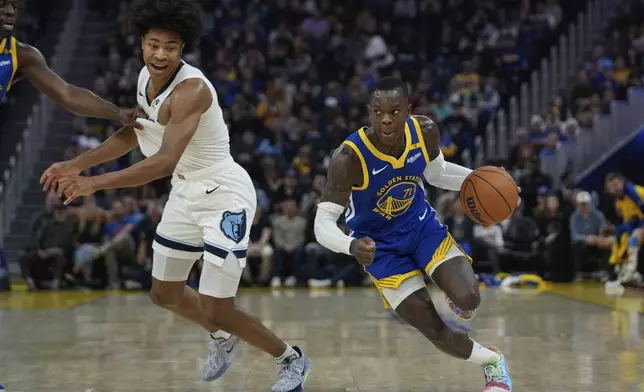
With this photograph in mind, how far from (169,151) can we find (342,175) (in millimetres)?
1068

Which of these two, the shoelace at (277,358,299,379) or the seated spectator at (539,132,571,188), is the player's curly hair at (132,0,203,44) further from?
the seated spectator at (539,132,571,188)

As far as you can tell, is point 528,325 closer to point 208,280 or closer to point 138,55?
point 208,280

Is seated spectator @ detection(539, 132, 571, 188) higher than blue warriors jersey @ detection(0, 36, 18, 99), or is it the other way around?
blue warriors jersey @ detection(0, 36, 18, 99)

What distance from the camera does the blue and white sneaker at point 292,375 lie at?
593 cm

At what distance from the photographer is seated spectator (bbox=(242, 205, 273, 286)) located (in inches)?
580

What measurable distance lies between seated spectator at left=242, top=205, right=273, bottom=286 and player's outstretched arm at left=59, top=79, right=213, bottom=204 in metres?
9.26

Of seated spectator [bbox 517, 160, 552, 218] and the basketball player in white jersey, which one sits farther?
seated spectator [bbox 517, 160, 552, 218]

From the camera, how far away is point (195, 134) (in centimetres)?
571

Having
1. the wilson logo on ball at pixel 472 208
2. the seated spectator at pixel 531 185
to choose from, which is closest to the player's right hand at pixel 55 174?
the wilson logo on ball at pixel 472 208

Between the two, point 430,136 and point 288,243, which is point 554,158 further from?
point 430,136

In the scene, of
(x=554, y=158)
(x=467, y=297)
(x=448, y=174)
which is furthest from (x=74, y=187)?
(x=554, y=158)

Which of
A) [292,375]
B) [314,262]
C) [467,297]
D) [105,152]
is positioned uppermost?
[105,152]

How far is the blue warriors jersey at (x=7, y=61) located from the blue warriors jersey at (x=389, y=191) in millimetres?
1938

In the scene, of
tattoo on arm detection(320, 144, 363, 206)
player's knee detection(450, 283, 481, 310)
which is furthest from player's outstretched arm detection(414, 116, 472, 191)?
player's knee detection(450, 283, 481, 310)
